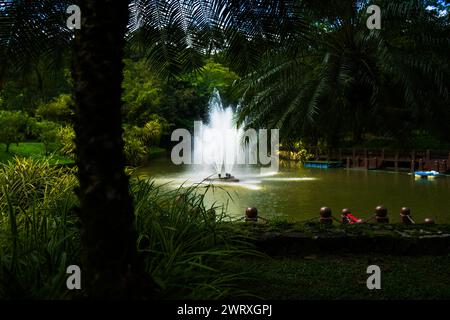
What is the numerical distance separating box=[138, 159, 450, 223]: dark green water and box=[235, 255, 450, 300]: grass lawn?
4.68m

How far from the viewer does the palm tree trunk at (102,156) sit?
7.69ft

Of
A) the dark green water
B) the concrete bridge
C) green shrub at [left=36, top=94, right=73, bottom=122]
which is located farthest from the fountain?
green shrub at [left=36, top=94, right=73, bottom=122]

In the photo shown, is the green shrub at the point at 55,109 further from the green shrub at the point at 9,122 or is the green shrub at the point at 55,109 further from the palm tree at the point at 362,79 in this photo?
the palm tree at the point at 362,79

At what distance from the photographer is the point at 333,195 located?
1480 cm

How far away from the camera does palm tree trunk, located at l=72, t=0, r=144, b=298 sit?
7.69 feet

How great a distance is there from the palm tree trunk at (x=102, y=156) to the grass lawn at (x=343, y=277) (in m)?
1.15

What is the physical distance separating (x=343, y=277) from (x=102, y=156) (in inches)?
90.0

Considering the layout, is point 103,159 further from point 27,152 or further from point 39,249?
point 27,152

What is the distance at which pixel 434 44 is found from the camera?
8094 mm

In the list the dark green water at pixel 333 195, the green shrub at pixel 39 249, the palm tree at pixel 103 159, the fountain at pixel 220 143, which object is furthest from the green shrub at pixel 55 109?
the palm tree at pixel 103 159

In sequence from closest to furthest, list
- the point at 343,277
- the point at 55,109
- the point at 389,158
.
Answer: the point at 343,277
the point at 55,109
the point at 389,158

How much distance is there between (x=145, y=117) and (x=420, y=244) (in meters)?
20.7

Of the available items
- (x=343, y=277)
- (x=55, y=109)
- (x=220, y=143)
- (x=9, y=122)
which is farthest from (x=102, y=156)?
(x=220, y=143)

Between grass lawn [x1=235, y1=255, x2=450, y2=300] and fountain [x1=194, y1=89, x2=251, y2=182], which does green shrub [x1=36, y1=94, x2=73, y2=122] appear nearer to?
fountain [x1=194, y1=89, x2=251, y2=182]
